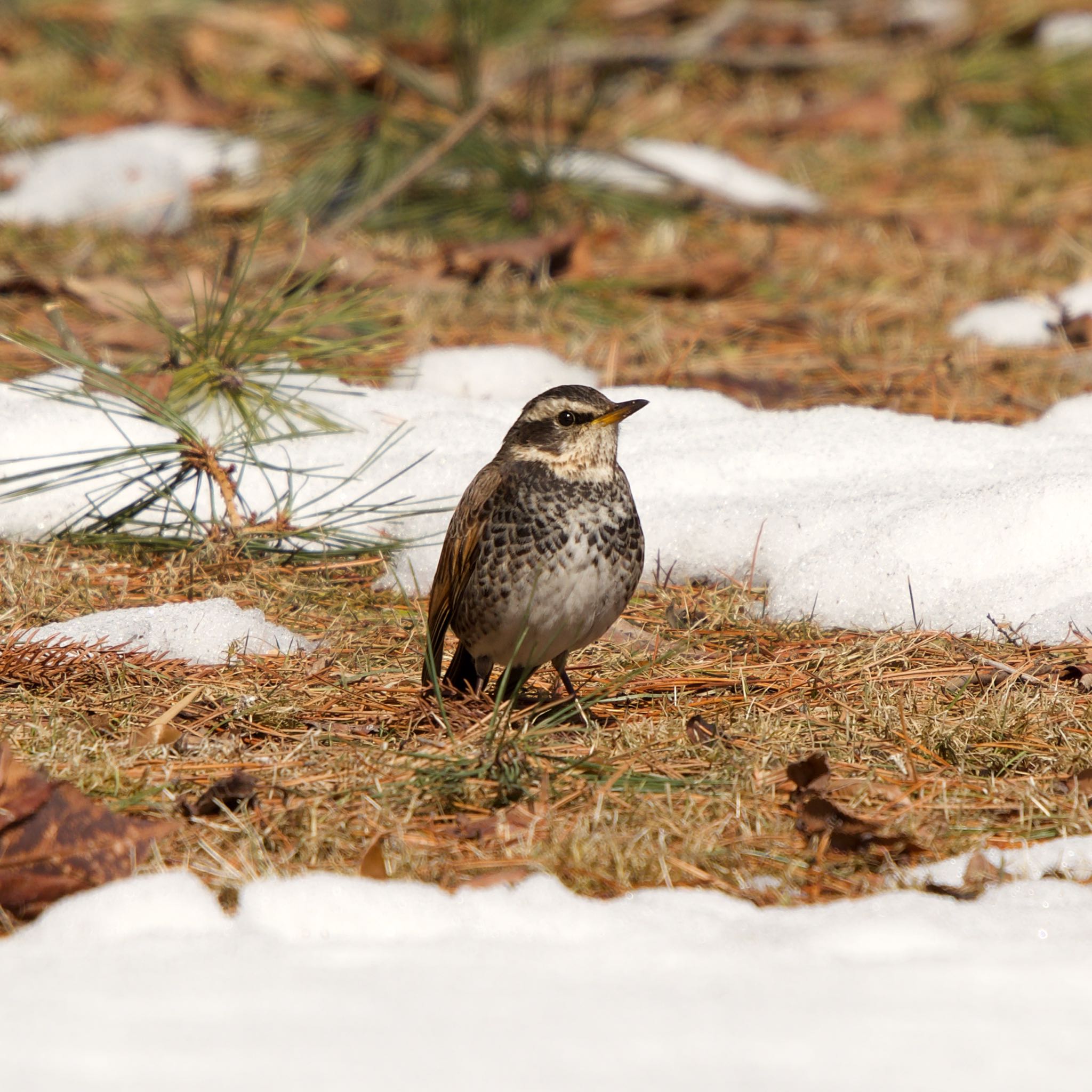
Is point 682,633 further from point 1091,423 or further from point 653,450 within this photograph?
point 1091,423

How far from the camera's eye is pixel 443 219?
26.8ft

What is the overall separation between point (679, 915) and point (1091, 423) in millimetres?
3605

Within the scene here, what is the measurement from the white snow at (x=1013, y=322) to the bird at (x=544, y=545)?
3.52 meters

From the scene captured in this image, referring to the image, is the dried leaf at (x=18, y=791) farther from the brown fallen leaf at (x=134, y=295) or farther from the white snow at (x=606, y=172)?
the white snow at (x=606, y=172)

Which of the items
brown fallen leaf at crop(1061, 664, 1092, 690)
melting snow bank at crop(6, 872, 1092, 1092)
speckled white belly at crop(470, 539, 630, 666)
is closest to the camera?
melting snow bank at crop(6, 872, 1092, 1092)

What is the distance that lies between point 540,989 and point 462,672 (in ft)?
6.11

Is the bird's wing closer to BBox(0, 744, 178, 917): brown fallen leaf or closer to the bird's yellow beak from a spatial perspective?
the bird's yellow beak

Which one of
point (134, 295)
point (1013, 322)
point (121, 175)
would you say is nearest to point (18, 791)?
point (134, 295)

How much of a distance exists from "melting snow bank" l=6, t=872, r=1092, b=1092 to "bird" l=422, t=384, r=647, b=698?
3.30ft

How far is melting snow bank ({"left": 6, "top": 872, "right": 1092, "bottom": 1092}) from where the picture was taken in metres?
2.29

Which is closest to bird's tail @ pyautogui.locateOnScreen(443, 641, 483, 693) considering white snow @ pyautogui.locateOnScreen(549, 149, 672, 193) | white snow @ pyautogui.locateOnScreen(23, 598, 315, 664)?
white snow @ pyautogui.locateOnScreen(23, 598, 315, 664)

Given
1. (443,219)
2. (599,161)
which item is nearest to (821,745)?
(443,219)

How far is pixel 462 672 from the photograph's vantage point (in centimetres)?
432

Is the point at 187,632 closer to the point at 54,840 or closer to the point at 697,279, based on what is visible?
the point at 54,840
